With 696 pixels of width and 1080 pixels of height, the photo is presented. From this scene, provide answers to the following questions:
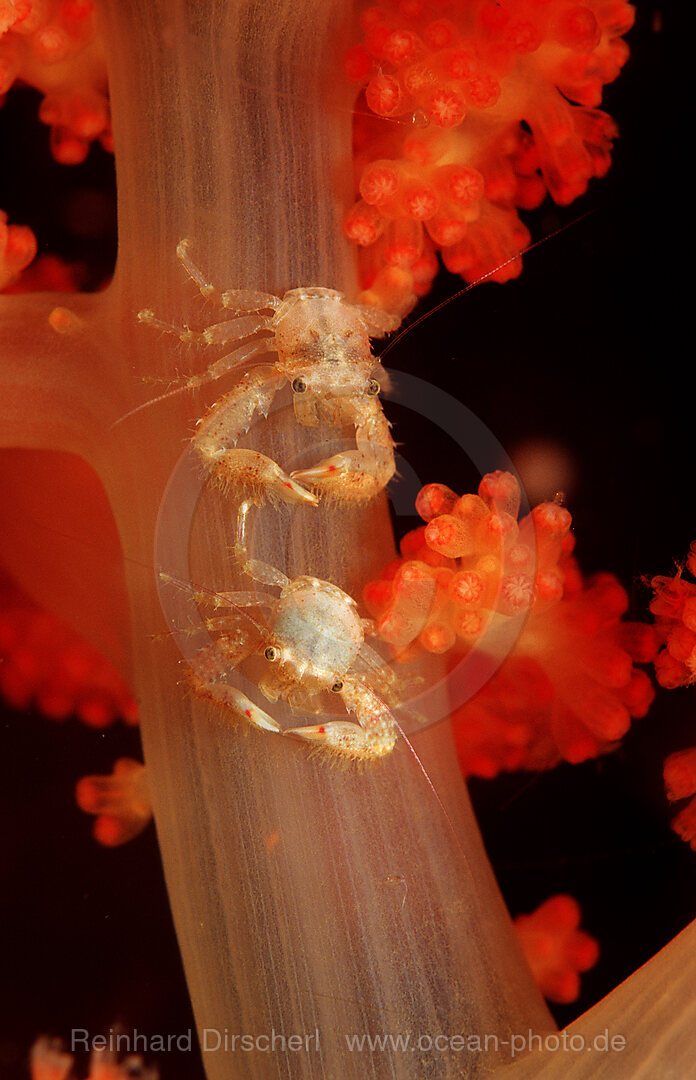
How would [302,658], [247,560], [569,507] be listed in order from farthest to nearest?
[569,507], [302,658], [247,560]

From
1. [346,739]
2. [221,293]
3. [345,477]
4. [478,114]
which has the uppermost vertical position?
[478,114]

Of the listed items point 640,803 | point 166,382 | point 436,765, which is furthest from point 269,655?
point 640,803

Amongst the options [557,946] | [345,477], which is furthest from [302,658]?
[557,946]

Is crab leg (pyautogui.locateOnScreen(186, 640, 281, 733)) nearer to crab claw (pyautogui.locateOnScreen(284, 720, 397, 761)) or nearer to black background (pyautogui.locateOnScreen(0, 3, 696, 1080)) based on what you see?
crab claw (pyautogui.locateOnScreen(284, 720, 397, 761))

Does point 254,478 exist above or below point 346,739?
above

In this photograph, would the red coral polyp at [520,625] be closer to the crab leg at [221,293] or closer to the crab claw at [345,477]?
the crab claw at [345,477]

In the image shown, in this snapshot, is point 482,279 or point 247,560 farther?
point 482,279

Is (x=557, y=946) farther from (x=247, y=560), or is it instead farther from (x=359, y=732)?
(x=247, y=560)

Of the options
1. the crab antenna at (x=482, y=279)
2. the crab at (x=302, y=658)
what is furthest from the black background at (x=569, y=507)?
the crab at (x=302, y=658)
